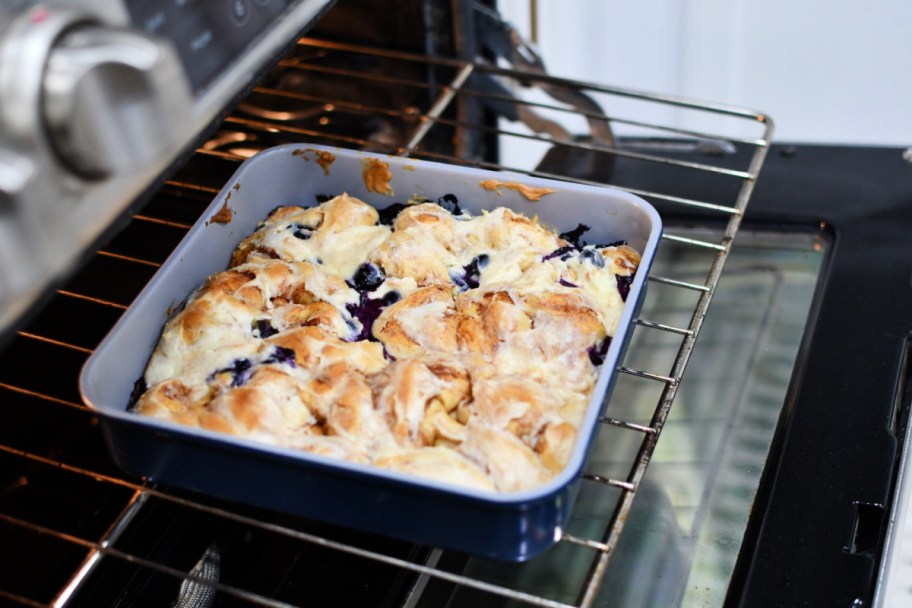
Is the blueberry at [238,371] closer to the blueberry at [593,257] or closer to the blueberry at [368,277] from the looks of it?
the blueberry at [368,277]

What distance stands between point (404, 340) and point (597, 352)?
170mm

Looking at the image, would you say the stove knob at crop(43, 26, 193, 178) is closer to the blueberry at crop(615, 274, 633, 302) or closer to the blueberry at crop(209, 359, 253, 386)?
the blueberry at crop(209, 359, 253, 386)

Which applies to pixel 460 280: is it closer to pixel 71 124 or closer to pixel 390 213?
pixel 390 213

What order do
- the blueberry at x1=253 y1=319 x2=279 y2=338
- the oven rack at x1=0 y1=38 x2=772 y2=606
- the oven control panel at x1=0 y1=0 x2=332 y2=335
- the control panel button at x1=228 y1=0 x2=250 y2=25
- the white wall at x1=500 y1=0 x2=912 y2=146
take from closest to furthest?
the oven control panel at x1=0 y1=0 x2=332 y2=335 → the control panel button at x1=228 y1=0 x2=250 y2=25 → the oven rack at x1=0 y1=38 x2=772 y2=606 → the blueberry at x1=253 y1=319 x2=279 y2=338 → the white wall at x1=500 y1=0 x2=912 y2=146

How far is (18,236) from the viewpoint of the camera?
18.1 inches

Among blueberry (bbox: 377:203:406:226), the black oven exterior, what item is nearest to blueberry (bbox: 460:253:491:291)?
blueberry (bbox: 377:203:406:226)

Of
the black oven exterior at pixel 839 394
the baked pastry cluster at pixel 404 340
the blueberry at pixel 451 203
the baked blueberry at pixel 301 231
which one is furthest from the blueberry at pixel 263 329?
the black oven exterior at pixel 839 394

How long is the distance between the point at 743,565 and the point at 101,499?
562 mm

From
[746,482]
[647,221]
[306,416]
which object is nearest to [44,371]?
[306,416]

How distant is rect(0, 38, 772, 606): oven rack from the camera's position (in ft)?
2.49

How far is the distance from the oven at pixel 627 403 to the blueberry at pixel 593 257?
0.07 meters

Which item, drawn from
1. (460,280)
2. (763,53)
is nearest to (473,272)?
(460,280)

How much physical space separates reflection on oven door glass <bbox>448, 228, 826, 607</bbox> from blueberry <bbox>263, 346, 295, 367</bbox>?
0.28 meters

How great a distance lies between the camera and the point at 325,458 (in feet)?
2.32
